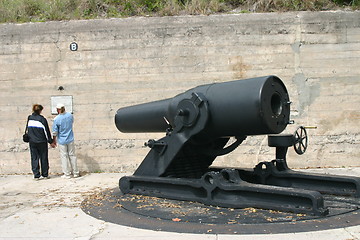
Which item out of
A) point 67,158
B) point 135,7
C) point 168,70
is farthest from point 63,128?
point 135,7

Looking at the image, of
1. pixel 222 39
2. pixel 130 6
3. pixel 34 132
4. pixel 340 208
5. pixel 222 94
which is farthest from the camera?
pixel 130 6

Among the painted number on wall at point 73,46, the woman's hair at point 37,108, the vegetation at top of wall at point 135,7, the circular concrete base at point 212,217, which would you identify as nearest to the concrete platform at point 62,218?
the circular concrete base at point 212,217

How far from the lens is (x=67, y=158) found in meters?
9.29

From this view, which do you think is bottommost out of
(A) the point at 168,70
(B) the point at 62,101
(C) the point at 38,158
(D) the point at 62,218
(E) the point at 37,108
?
(D) the point at 62,218

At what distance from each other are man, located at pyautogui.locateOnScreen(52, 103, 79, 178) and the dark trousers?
28 cm

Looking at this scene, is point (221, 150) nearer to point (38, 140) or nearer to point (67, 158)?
point (67, 158)

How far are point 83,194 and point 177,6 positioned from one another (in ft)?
17.5

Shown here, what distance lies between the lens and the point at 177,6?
10477 mm

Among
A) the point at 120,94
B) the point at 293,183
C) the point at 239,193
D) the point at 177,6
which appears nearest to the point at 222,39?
the point at 177,6

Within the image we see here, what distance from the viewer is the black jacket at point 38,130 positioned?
9086 millimetres

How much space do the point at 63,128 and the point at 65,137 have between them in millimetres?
193

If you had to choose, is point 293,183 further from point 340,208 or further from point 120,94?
point 120,94

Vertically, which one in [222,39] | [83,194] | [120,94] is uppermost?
[222,39]

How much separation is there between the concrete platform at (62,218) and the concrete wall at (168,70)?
3.62 ft
